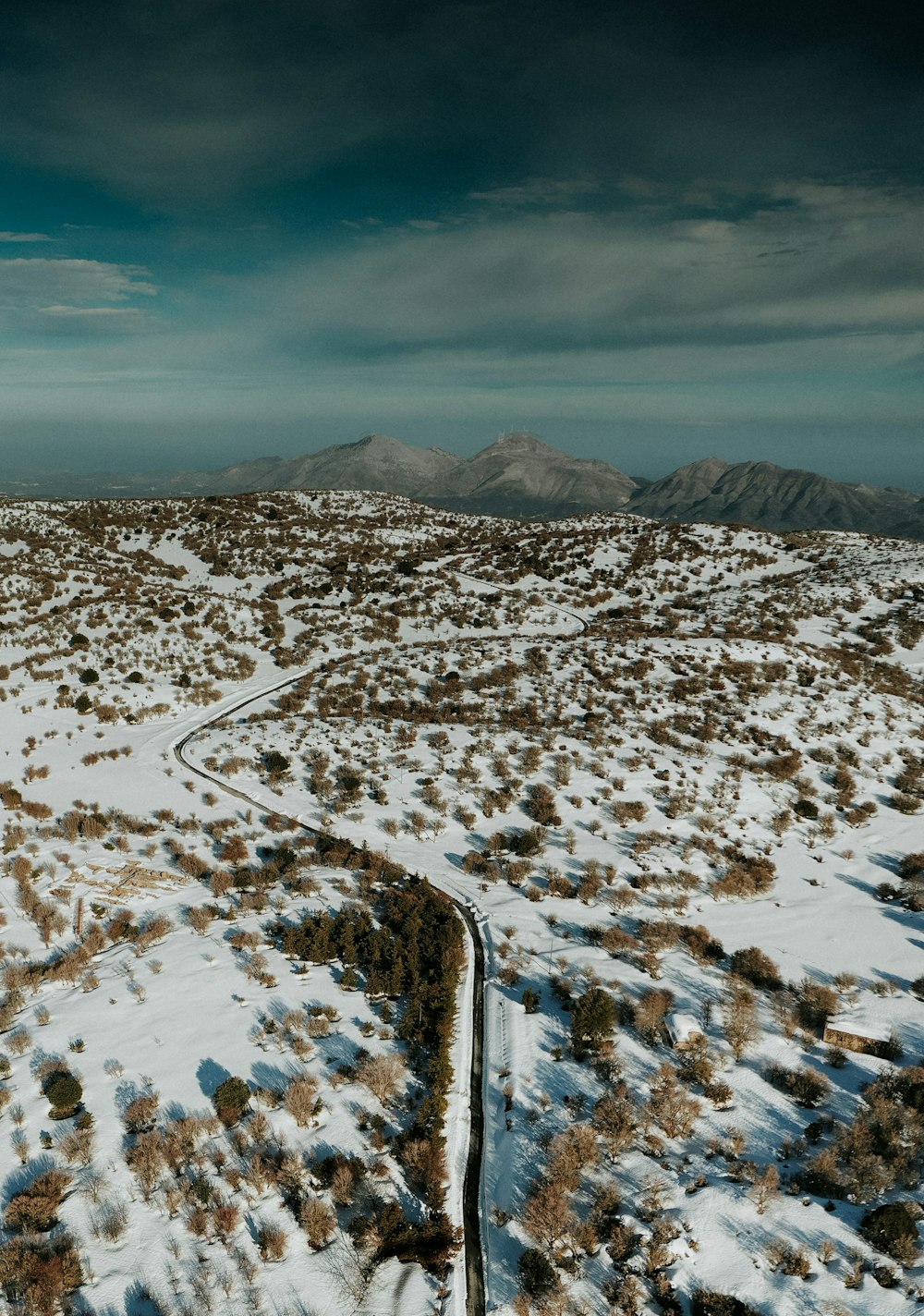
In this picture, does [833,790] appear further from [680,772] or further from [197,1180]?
[197,1180]

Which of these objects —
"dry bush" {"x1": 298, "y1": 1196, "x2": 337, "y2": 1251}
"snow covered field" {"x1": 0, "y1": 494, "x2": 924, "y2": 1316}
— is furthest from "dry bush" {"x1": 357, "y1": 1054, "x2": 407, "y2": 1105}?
"dry bush" {"x1": 298, "y1": 1196, "x2": 337, "y2": 1251}

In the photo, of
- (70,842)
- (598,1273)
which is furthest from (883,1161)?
(70,842)

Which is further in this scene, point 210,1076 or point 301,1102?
point 210,1076

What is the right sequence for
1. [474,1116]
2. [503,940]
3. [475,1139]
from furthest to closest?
1. [503,940]
2. [474,1116]
3. [475,1139]

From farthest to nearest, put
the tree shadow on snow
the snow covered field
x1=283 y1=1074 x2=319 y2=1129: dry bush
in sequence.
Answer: the tree shadow on snow
x1=283 y1=1074 x2=319 y2=1129: dry bush
the snow covered field

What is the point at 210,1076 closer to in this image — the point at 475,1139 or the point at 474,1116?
the point at 474,1116

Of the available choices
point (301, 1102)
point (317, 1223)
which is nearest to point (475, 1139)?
point (317, 1223)

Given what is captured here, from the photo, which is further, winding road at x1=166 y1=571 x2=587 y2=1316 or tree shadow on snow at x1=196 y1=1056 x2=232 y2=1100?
tree shadow on snow at x1=196 y1=1056 x2=232 y2=1100

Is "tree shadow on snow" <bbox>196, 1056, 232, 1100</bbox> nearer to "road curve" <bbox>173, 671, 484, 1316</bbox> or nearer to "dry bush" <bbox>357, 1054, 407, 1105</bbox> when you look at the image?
"dry bush" <bbox>357, 1054, 407, 1105</bbox>

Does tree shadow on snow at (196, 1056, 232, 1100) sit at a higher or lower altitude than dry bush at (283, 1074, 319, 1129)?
lower

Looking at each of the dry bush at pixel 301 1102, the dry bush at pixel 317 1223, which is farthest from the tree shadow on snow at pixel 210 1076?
the dry bush at pixel 317 1223

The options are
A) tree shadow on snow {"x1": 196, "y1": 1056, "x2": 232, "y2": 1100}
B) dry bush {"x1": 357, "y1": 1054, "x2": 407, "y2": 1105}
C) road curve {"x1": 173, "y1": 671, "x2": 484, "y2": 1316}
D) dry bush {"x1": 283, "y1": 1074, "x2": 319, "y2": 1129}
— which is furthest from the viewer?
tree shadow on snow {"x1": 196, "y1": 1056, "x2": 232, "y2": 1100}

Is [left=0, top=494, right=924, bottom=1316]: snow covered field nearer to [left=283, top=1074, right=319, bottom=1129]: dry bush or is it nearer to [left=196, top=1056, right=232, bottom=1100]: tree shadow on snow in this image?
[left=196, top=1056, right=232, bottom=1100]: tree shadow on snow
